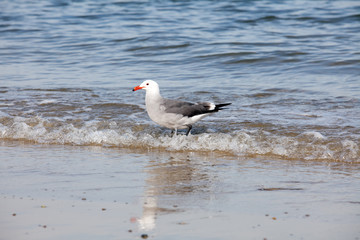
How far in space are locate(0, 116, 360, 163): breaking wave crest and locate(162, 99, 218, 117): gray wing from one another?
30 cm

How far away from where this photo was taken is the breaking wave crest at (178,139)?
21.6 ft

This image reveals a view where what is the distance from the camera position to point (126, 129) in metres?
7.72

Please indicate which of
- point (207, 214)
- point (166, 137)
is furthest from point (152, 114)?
point (207, 214)

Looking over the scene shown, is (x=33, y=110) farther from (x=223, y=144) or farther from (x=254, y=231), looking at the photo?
(x=254, y=231)

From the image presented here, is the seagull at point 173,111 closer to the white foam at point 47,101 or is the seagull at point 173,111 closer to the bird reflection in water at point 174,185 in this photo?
the bird reflection in water at point 174,185

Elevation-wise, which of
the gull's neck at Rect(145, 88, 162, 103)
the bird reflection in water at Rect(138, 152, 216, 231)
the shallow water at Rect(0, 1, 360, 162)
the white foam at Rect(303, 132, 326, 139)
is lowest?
the shallow water at Rect(0, 1, 360, 162)

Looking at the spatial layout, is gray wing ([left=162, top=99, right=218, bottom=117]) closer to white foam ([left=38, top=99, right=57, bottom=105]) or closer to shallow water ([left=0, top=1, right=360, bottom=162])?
shallow water ([left=0, top=1, right=360, bottom=162])

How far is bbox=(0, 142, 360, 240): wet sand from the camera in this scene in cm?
381

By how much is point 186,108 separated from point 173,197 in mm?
2655

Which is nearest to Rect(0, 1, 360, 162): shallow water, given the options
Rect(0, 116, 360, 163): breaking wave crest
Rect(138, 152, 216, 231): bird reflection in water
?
Rect(0, 116, 360, 163): breaking wave crest

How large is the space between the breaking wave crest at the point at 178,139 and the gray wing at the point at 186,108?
0.97 feet

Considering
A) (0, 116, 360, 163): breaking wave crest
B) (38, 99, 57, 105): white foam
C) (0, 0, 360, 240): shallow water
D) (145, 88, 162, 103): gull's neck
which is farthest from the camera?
(38, 99, 57, 105): white foam

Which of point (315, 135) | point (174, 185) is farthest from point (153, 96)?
point (174, 185)

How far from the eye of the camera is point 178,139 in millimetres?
7223
